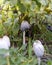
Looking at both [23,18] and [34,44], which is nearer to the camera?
[34,44]

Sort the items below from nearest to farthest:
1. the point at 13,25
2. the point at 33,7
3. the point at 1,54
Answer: the point at 1,54 → the point at 33,7 → the point at 13,25

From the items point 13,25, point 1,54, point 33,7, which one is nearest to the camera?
point 1,54

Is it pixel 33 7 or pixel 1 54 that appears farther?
pixel 33 7

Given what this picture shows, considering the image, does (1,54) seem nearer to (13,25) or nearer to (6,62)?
(6,62)

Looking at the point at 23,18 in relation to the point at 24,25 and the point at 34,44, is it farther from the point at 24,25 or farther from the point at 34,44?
the point at 34,44

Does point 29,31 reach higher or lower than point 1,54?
lower

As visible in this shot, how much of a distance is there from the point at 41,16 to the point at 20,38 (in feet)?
0.47

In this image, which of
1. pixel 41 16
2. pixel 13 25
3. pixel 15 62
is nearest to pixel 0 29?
pixel 13 25

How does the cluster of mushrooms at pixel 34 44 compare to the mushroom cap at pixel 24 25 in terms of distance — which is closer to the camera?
the cluster of mushrooms at pixel 34 44

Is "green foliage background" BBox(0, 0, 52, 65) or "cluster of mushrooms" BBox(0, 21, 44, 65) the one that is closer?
"cluster of mushrooms" BBox(0, 21, 44, 65)

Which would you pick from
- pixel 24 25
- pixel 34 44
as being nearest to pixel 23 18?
pixel 24 25

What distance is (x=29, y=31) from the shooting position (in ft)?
3.93

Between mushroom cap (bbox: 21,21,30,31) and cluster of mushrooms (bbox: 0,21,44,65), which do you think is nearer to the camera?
cluster of mushrooms (bbox: 0,21,44,65)

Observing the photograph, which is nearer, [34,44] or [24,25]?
[34,44]
